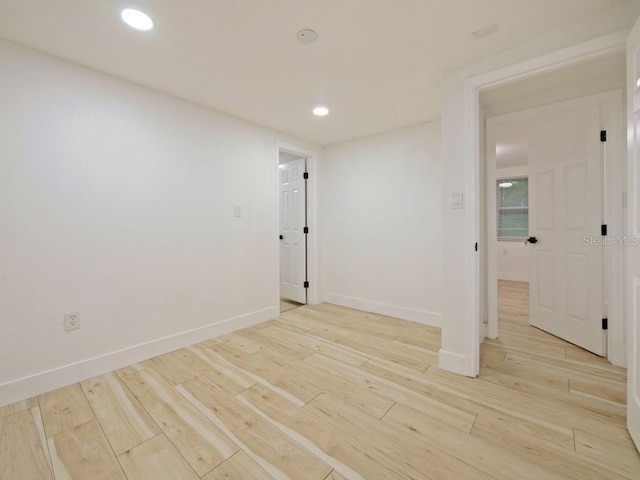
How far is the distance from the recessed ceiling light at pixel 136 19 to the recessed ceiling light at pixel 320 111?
154cm

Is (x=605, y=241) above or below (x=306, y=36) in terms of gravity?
below

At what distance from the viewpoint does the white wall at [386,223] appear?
323 centimetres

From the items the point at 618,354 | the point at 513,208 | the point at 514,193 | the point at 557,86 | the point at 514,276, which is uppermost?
the point at 557,86

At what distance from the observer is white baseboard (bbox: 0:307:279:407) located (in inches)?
72.0

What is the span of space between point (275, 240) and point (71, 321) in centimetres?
201

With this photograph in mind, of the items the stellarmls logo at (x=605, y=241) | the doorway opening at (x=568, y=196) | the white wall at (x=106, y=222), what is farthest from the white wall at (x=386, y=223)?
the white wall at (x=106, y=222)

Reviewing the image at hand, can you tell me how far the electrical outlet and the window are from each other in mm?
7057

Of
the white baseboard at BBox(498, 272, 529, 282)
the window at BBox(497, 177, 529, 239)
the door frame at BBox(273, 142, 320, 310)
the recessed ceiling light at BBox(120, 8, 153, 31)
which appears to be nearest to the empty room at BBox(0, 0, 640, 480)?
the recessed ceiling light at BBox(120, 8, 153, 31)

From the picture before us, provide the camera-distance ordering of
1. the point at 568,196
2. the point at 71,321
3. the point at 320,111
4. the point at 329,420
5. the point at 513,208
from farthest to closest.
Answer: the point at 513,208, the point at 320,111, the point at 568,196, the point at 71,321, the point at 329,420

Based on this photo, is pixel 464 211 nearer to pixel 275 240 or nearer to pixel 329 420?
pixel 329 420

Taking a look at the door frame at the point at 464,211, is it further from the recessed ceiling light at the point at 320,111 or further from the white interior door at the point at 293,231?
the white interior door at the point at 293,231

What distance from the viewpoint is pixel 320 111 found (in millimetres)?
2936

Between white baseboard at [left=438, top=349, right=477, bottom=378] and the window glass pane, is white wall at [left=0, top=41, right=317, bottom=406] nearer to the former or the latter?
white baseboard at [left=438, top=349, right=477, bottom=378]

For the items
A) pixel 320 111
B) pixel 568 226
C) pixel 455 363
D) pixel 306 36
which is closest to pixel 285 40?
pixel 306 36
